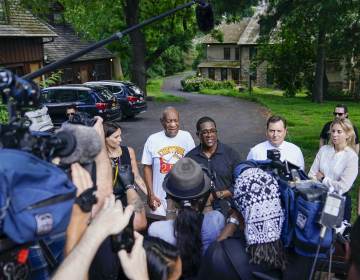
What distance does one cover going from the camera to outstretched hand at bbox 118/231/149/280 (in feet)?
7.24

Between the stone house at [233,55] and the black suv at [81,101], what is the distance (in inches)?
1305

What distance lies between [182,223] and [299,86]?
35785 mm

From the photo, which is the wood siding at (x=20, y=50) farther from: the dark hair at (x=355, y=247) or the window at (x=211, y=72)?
the window at (x=211, y=72)

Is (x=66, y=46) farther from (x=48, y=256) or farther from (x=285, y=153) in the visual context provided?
(x=48, y=256)

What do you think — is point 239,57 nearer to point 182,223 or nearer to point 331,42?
point 331,42

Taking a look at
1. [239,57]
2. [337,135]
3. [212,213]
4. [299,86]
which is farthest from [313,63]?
[212,213]

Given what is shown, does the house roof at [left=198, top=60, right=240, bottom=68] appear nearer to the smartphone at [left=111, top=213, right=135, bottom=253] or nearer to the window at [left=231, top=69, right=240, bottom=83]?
the window at [left=231, top=69, right=240, bottom=83]

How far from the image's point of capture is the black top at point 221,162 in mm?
4960

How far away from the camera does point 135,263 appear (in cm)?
222

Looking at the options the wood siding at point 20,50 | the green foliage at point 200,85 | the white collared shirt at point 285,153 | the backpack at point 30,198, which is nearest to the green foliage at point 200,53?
the green foliage at point 200,85

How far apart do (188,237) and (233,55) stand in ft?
178

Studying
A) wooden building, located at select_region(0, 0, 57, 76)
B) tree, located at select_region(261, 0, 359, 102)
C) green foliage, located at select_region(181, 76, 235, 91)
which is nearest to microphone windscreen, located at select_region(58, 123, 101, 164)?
tree, located at select_region(261, 0, 359, 102)

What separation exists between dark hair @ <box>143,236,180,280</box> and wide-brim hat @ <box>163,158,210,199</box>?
577mm

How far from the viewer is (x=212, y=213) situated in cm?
332
